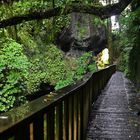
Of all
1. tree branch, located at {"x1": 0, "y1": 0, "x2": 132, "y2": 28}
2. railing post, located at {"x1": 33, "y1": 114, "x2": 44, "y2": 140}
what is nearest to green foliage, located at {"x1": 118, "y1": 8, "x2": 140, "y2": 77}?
tree branch, located at {"x1": 0, "y1": 0, "x2": 132, "y2": 28}

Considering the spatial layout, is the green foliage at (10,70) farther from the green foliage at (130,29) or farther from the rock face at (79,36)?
the rock face at (79,36)

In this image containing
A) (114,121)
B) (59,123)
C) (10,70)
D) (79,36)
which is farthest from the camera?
(79,36)

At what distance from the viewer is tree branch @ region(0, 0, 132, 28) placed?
30.2 feet

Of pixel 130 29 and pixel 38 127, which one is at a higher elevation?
pixel 130 29

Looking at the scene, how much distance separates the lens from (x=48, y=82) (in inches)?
923

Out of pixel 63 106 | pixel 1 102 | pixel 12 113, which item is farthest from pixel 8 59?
pixel 12 113

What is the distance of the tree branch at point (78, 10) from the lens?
9.20 metres

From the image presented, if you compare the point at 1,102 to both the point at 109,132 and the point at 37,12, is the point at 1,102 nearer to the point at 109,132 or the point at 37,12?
the point at 37,12

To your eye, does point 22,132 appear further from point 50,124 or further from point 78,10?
point 78,10

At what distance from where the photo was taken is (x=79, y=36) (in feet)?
110

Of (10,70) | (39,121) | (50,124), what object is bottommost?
(10,70)

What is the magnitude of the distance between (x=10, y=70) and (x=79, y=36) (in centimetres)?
1690

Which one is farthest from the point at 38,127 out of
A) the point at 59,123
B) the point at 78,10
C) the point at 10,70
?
the point at 10,70

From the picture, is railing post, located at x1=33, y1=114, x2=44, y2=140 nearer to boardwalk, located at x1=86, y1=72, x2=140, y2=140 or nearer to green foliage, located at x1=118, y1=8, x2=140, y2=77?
boardwalk, located at x1=86, y1=72, x2=140, y2=140
